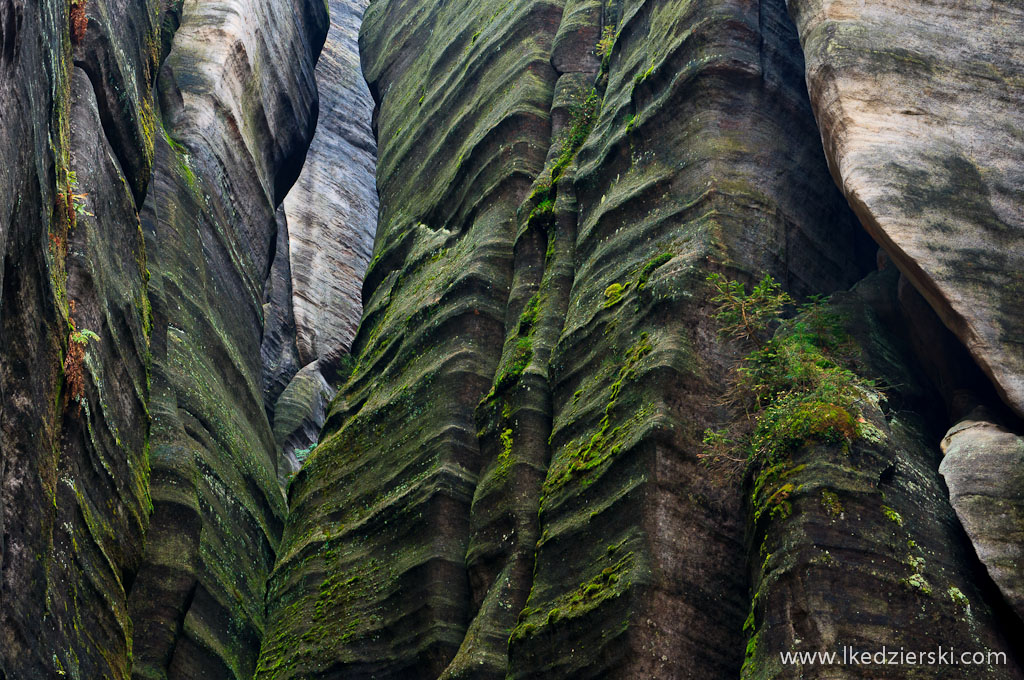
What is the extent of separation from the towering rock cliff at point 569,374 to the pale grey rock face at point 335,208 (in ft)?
19.6

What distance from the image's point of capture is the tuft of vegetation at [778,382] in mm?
11984

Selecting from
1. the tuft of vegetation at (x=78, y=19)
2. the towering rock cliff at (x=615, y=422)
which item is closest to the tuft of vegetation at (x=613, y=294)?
the towering rock cliff at (x=615, y=422)

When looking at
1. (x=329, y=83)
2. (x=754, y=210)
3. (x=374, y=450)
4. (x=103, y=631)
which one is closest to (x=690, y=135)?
(x=754, y=210)

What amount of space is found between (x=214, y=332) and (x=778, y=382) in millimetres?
11115

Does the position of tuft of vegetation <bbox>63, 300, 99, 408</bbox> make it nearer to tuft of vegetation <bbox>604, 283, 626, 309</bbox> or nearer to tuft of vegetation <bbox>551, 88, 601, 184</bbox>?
tuft of vegetation <bbox>604, 283, 626, 309</bbox>

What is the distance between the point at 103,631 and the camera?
1353 cm

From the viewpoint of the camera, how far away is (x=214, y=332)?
66.6 feet

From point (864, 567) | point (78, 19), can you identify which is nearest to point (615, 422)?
Answer: point (864, 567)

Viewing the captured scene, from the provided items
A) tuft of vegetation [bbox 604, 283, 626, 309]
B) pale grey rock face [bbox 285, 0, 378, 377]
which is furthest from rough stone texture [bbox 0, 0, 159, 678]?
pale grey rock face [bbox 285, 0, 378, 377]

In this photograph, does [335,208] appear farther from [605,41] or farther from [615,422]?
[615,422]

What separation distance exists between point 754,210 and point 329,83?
24.3 m

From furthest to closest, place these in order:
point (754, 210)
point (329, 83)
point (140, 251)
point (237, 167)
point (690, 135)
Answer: point (329, 83) → point (237, 167) → point (140, 251) → point (690, 135) → point (754, 210)

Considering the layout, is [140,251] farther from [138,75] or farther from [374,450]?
[374,450]

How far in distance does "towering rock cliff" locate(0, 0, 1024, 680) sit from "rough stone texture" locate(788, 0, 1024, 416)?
47 mm
